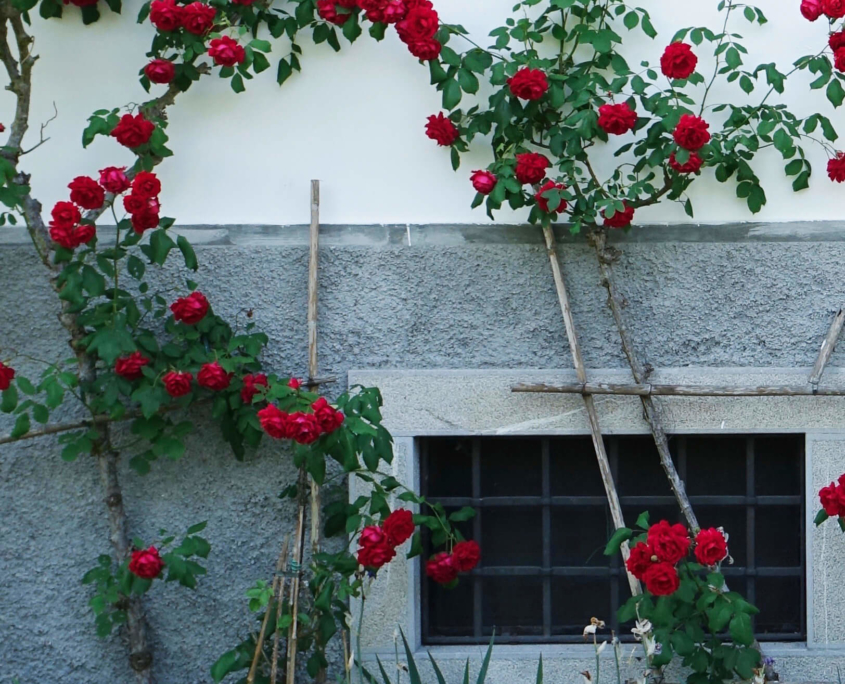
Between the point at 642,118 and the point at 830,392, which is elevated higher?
the point at 642,118

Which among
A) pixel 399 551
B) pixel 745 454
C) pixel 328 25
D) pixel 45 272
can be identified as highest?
pixel 328 25

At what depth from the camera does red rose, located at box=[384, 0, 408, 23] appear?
3121 millimetres

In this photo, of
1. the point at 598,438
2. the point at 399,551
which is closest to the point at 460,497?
the point at 399,551

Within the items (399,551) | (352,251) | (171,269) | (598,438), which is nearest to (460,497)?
(399,551)

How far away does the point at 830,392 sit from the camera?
10.7 ft

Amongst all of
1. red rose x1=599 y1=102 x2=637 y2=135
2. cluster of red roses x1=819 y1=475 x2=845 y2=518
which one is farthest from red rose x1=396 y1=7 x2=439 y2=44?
cluster of red roses x1=819 y1=475 x2=845 y2=518

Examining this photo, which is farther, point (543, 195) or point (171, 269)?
point (171, 269)

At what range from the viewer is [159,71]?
3.12 meters

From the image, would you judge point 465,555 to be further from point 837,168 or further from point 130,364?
point 837,168

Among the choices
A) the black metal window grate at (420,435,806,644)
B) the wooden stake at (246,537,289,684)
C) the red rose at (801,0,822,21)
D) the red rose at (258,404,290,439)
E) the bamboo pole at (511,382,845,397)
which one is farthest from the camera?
the black metal window grate at (420,435,806,644)

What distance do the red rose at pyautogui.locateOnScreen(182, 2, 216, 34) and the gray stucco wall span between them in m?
0.65

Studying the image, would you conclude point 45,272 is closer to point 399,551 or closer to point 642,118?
point 399,551

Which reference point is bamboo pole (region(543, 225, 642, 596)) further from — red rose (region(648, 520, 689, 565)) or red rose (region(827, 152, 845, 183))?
red rose (region(827, 152, 845, 183))

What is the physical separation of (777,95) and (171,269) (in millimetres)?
2109
